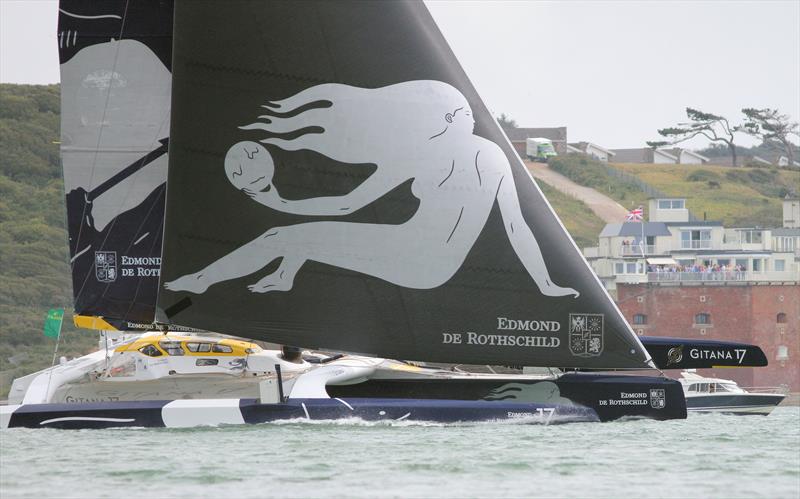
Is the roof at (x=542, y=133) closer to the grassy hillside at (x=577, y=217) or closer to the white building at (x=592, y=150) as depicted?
the white building at (x=592, y=150)

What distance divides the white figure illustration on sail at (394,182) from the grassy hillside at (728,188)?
8245cm

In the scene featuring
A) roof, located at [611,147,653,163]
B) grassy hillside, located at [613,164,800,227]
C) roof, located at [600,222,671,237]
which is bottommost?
roof, located at [600,222,671,237]

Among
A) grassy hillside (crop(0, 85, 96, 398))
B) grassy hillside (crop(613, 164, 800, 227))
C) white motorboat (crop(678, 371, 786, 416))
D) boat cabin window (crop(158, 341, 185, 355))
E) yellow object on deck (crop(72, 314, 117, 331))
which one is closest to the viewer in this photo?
yellow object on deck (crop(72, 314, 117, 331))

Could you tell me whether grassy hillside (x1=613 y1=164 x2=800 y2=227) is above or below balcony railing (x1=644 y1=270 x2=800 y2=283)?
above

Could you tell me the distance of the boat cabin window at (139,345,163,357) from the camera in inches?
1118

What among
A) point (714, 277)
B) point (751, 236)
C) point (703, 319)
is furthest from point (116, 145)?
point (751, 236)

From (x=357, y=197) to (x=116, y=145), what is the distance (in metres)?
5.02

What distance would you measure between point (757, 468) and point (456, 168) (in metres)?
6.68

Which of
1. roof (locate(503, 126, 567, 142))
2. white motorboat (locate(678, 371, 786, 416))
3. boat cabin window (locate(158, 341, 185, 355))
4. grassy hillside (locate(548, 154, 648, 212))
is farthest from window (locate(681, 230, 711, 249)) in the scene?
roof (locate(503, 126, 567, 142))

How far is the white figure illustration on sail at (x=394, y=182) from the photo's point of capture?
77.5 ft

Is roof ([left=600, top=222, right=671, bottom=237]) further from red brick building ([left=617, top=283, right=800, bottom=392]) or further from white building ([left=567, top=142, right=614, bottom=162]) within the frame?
white building ([left=567, top=142, right=614, bottom=162])

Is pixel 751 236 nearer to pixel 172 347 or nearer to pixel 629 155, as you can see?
pixel 172 347

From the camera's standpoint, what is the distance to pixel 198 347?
2908cm

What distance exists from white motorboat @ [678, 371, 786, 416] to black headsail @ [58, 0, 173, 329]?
96.2 feet
